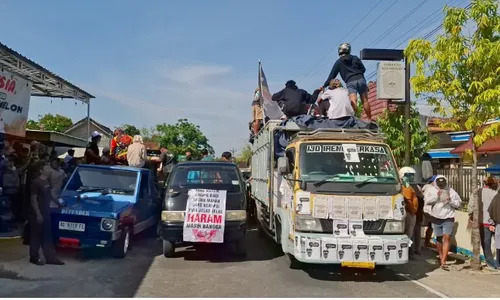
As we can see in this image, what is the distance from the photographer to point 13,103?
11.5m

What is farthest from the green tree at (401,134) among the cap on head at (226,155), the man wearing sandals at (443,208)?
the cap on head at (226,155)

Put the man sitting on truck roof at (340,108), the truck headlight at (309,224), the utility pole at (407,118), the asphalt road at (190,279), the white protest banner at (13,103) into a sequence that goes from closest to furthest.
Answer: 1. the asphalt road at (190,279)
2. the truck headlight at (309,224)
3. the man sitting on truck roof at (340,108)
4. the white protest banner at (13,103)
5. the utility pole at (407,118)

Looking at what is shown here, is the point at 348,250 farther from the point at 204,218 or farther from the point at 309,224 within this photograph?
the point at 204,218

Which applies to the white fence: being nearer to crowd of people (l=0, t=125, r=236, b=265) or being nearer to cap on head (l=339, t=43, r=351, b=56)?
cap on head (l=339, t=43, r=351, b=56)

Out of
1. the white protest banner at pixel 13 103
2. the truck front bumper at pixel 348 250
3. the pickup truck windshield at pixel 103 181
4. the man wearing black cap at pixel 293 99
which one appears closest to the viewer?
the truck front bumper at pixel 348 250

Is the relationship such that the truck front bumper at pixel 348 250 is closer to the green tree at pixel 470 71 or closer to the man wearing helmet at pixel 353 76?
the green tree at pixel 470 71

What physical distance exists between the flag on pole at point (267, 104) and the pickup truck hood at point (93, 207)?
478cm

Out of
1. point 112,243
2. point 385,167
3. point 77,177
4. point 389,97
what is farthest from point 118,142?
point 385,167

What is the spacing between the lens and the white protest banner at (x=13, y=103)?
36.3 feet

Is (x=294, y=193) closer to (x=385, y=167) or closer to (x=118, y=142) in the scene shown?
(x=385, y=167)

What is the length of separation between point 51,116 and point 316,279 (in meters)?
56.5

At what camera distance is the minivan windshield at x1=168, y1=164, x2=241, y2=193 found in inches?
383

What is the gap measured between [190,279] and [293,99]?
535cm

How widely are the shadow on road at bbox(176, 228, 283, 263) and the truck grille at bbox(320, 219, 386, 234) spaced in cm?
234
